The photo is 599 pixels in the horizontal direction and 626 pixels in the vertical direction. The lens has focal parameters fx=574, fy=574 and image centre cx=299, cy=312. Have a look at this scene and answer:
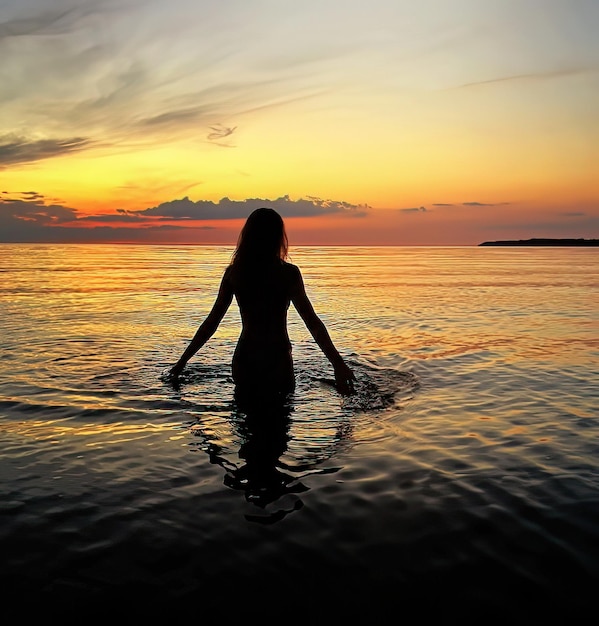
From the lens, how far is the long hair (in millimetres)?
6746

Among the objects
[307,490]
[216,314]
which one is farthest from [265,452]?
[216,314]

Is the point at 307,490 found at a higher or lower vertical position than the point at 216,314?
lower

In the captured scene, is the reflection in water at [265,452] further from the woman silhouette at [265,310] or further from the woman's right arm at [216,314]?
the woman's right arm at [216,314]

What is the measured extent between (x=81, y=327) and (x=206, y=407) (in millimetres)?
9681

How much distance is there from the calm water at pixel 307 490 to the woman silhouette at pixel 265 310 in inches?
20.6

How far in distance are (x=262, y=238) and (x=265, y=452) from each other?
8.11 ft

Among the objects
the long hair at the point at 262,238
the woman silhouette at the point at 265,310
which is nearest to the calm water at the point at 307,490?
the woman silhouette at the point at 265,310

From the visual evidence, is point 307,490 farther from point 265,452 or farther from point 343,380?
point 343,380

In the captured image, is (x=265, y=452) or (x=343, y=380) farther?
(x=343, y=380)

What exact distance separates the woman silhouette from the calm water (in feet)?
1.71

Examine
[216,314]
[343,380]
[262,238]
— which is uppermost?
[262,238]

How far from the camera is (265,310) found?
7.13 metres

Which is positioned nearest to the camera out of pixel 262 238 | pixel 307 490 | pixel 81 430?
pixel 307 490

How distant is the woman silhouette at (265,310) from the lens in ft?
22.3
